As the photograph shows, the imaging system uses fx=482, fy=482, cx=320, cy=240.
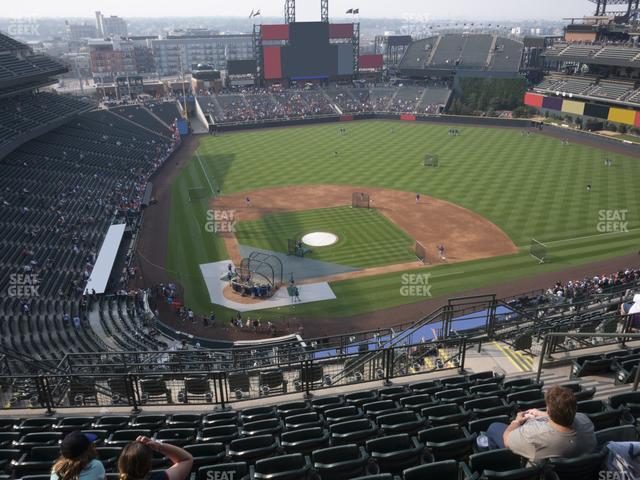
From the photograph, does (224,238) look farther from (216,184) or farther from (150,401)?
(150,401)

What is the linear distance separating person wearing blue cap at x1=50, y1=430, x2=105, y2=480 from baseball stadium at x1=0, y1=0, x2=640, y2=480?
17 cm

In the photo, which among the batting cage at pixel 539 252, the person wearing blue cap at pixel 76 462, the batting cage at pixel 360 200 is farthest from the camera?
the batting cage at pixel 360 200

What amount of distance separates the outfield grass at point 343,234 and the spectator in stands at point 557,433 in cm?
2769

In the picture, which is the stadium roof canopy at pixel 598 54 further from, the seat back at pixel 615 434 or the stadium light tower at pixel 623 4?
the seat back at pixel 615 434

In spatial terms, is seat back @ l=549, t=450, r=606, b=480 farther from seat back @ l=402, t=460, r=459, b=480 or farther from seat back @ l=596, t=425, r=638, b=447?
seat back @ l=402, t=460, r=459, b=480

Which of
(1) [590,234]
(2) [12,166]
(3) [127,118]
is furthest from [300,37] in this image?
(1) [590,234]

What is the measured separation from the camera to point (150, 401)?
13617 mm

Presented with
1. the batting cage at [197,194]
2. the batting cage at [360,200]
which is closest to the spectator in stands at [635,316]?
the batting cage at [360,200]

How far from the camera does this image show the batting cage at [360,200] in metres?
44.8

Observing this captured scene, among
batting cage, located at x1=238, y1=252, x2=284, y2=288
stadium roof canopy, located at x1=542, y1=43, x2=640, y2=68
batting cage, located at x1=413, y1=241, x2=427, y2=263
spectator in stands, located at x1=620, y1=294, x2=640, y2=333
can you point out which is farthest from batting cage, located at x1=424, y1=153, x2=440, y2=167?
spectator in stands, located at x1=620, y1=294, x2=640, y2=333

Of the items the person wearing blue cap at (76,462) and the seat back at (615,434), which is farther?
the seat back at (615,434)

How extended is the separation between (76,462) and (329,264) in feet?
95.6

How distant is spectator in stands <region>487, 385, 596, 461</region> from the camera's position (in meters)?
5.89

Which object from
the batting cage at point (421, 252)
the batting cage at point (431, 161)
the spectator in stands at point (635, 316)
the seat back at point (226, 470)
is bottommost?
the batting cage at point (421, 252)
